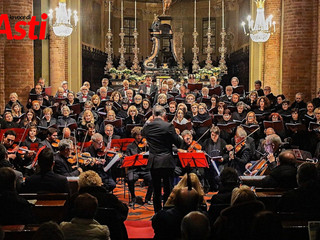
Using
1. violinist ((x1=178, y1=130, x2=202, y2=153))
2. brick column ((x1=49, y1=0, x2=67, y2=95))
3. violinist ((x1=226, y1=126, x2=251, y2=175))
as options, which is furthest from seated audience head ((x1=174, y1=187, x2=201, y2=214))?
brick column ((x1=49, y1=0, x2=67, y2=95))

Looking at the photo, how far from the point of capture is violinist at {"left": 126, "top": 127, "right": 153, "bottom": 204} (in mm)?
9328

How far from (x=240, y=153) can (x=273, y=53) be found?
31.3 feet

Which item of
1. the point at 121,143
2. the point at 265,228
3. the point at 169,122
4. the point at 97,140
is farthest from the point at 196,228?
the point at 169,122

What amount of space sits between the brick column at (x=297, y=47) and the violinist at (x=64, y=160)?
7.11 m

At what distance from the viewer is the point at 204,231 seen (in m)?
3.76

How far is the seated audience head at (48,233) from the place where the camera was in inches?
144

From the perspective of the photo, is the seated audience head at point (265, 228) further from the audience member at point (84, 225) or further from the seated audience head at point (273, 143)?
the seated audience head at point (273, 143)

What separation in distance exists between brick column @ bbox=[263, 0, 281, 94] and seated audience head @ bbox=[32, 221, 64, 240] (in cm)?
1564

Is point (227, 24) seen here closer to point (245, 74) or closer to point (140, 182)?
point (245, 74)

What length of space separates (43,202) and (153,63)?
14.8 meters

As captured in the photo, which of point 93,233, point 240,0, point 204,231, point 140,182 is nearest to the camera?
point 204,231

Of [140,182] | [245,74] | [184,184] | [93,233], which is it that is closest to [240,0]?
[245,74]

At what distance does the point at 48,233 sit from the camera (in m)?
3.68

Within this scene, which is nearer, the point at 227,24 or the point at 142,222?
the point at 142,222
